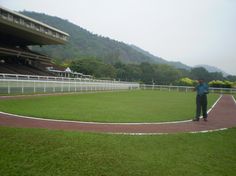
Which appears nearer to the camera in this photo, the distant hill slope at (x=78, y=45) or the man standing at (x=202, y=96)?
the man standing at (x=202, y=96)

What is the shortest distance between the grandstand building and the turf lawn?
30910 millimetres

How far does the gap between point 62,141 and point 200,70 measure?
415 ft

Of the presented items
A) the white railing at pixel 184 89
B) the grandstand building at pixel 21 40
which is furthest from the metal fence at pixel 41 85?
the white railing at pixel 184 89

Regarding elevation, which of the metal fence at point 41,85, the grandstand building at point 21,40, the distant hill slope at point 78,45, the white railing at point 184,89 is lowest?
the white railing at point 184,89

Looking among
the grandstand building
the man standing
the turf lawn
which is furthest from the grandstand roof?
the turf lawn

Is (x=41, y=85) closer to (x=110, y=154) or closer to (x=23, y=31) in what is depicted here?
(x=23, y=31)

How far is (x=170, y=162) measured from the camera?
5438 mm

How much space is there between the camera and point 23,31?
136 ft

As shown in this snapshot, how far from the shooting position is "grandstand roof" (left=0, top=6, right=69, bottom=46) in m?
38.6

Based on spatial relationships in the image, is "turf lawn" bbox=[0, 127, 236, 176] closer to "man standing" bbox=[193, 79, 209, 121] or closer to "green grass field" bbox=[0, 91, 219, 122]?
"green grass field" bbox=[0, 91, 219, 122]

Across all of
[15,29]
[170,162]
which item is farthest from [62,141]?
[15,29]

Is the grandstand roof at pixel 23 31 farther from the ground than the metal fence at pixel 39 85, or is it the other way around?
the grandstand roof at pixel 23 31

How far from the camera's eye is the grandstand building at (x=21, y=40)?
38.7 m

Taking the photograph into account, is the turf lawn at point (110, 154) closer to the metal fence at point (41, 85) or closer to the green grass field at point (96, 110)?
the green grass field at point (96, 110)
